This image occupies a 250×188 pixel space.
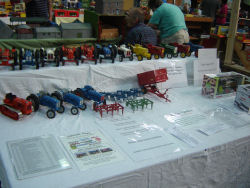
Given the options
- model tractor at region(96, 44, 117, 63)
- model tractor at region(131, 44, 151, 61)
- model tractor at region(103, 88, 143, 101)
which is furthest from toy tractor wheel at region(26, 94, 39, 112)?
model tractor at region(131, 44, 151, 61)

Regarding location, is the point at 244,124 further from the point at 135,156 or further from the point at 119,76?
the point at 119,76

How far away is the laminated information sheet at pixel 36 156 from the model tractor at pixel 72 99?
36cm

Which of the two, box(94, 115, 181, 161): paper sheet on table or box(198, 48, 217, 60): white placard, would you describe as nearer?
box(94, 115, 181, 161): paper sheet on table

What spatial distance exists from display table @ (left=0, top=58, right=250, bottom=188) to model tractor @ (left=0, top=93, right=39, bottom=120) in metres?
0.05

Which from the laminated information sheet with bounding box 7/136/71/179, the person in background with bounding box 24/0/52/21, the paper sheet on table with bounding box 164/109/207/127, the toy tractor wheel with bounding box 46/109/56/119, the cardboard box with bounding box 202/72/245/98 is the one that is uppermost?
the person in background with bounding box 24/0/52/21

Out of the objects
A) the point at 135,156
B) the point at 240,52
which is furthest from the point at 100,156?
the point at 240,52

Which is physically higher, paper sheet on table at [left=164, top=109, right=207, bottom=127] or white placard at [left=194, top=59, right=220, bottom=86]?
white placard at [left=194, top=59, right=220, bottom=86]

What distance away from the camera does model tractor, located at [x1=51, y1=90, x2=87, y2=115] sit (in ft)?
6.07

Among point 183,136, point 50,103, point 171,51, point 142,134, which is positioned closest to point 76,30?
point 171,51

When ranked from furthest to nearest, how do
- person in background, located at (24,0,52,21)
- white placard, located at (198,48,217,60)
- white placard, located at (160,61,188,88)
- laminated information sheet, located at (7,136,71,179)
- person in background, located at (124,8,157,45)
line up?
1. person in background, located at (24,0,52,21)
2. person in background, located at (124,8,157,45)
3. white placard, located at (198,48,217,60)
4. white placard, located at (160,61,188,88)
5. laminated information sheet, located at (7,136,71,179)

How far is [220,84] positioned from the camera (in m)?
2.36

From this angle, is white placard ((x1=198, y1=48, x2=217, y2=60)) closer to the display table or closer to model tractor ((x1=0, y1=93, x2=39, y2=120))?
the display table

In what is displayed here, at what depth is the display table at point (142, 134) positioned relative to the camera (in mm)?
1281

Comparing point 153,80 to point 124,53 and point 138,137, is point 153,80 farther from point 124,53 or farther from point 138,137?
point 138,137
